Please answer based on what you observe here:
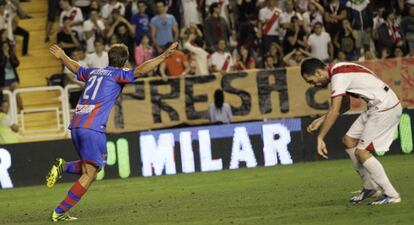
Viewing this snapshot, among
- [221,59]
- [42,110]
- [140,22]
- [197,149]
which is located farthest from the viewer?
[140,22]

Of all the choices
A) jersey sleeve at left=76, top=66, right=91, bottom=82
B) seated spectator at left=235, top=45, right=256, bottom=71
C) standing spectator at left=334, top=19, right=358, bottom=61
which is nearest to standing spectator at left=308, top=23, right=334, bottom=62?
standing spectator at left=334, top=19, right=358, bottom=61

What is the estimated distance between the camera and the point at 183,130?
24.4 metres

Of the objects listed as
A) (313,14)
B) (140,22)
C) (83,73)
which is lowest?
(83,73)

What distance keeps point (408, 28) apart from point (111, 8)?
732 centimetres

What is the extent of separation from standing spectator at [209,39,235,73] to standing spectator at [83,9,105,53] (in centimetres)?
288

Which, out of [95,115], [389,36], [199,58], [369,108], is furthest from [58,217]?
[389,36]

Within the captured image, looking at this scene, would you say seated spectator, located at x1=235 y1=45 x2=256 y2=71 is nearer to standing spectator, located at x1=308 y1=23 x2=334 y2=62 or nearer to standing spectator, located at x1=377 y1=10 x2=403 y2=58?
standing spectator, located at x1=308 y1=23 x2=334 y2=62

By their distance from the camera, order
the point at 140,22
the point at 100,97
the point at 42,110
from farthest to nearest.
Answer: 1. the point at 140,22
2. the point at 42,110
3. the point at 100,97

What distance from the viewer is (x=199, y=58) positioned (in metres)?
26.9

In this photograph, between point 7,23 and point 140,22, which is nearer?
point 7,23

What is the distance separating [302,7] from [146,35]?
13.7 ft

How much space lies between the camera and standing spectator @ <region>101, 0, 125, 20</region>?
2867cm

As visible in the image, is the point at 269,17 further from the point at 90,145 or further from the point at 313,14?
the point at 90,145

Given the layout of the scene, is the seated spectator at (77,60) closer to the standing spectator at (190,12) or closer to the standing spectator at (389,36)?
the standing spectator at (190,12)
